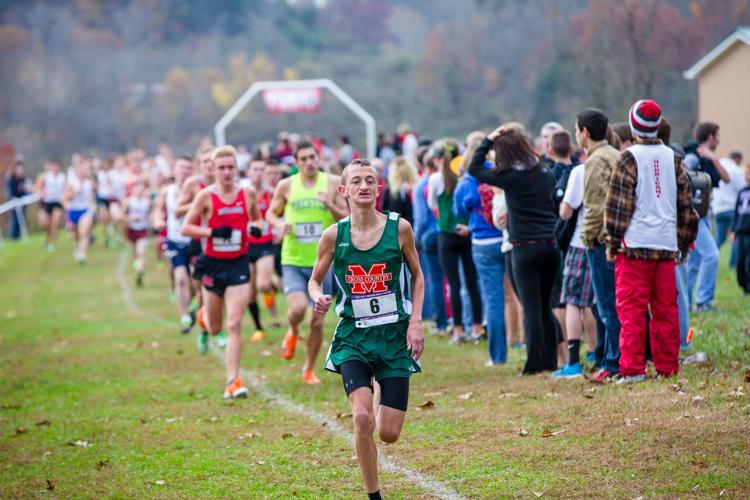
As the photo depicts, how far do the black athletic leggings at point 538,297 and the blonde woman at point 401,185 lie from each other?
511cm

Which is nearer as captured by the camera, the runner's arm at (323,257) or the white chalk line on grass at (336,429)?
the runner's arm at (323,257)

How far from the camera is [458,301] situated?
44.7ft

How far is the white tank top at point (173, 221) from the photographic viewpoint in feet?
51.2

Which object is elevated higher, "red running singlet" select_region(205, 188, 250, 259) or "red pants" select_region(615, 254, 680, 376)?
"red running singlet" select_region(205, 188, 250, 259)

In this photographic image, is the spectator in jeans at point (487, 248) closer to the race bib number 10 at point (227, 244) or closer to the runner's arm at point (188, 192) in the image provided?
the race bib number 10 at point (227, 244)

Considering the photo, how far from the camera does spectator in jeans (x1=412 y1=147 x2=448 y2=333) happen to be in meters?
14.3

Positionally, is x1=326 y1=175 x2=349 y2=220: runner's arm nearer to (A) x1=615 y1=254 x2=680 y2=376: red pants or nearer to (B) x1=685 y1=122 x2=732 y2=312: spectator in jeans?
(A) x1=615 y1=254 x2=680 y2=376: red pants

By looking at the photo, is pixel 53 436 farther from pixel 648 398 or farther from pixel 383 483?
pixel 648 398

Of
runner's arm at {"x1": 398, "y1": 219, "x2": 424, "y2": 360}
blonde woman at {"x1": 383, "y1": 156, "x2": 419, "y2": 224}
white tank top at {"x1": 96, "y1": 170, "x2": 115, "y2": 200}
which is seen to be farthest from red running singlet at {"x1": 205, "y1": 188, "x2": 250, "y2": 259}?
white tank top at {"x1": 96, "y1": 170, "x2": 115, "y2": 200}

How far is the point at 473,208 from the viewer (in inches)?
470

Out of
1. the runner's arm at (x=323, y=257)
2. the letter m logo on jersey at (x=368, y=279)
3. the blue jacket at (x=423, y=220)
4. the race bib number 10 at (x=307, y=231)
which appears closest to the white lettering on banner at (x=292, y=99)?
the blue jacket at (x=423, y=220)

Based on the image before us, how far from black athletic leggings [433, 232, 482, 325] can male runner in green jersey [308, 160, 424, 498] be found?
239 inches

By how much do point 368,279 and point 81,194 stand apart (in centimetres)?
2265

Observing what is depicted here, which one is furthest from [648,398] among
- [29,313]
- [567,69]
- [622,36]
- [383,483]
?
[567,69]
